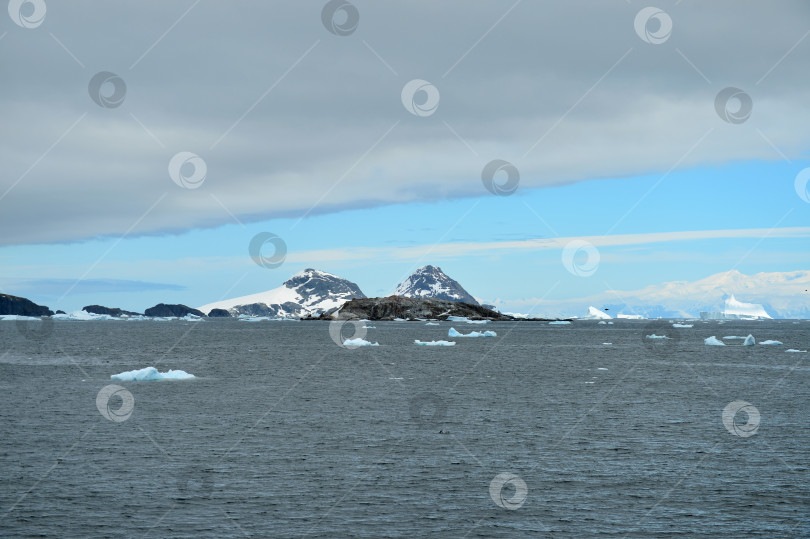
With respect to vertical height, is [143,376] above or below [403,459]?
above

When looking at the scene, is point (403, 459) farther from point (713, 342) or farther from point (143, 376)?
point (713, 342)

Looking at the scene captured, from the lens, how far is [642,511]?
2572 centimetres

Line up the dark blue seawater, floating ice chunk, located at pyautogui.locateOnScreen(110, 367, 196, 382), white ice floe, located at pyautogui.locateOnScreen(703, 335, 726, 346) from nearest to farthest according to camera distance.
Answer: the dark blue seawater → floating ice chunk, located at pyautogui.locateOnScreen(110, 367, 196, 382) → white ice floe, located at pyautogui.locateOnScreen(703, 335, 726, 346)

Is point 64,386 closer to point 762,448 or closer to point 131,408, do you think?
point 131,408

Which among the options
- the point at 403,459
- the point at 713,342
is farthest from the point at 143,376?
the point at 713,342

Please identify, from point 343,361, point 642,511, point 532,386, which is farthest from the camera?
point 343,361

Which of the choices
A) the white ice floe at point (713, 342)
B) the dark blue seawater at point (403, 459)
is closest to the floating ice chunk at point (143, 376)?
the dark blue seawater at point (403, 459)

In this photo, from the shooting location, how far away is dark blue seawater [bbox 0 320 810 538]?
24359mm

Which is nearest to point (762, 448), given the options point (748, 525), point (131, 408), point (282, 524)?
point (748, 525)

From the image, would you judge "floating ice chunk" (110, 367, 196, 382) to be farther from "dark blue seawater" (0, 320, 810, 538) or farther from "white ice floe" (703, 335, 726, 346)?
"white ice floe" (703, 335, 726, 346)

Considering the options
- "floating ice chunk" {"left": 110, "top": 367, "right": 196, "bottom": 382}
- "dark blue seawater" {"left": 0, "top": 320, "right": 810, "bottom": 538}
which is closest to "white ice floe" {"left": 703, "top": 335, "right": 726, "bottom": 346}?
"dark blue seawater" {"left": 0, "top": 320, "right": 810, "bottom": 538}

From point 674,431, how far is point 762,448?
19.0 feet

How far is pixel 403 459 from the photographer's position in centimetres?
3344

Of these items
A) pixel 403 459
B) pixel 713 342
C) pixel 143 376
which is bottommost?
pixel 403 459
